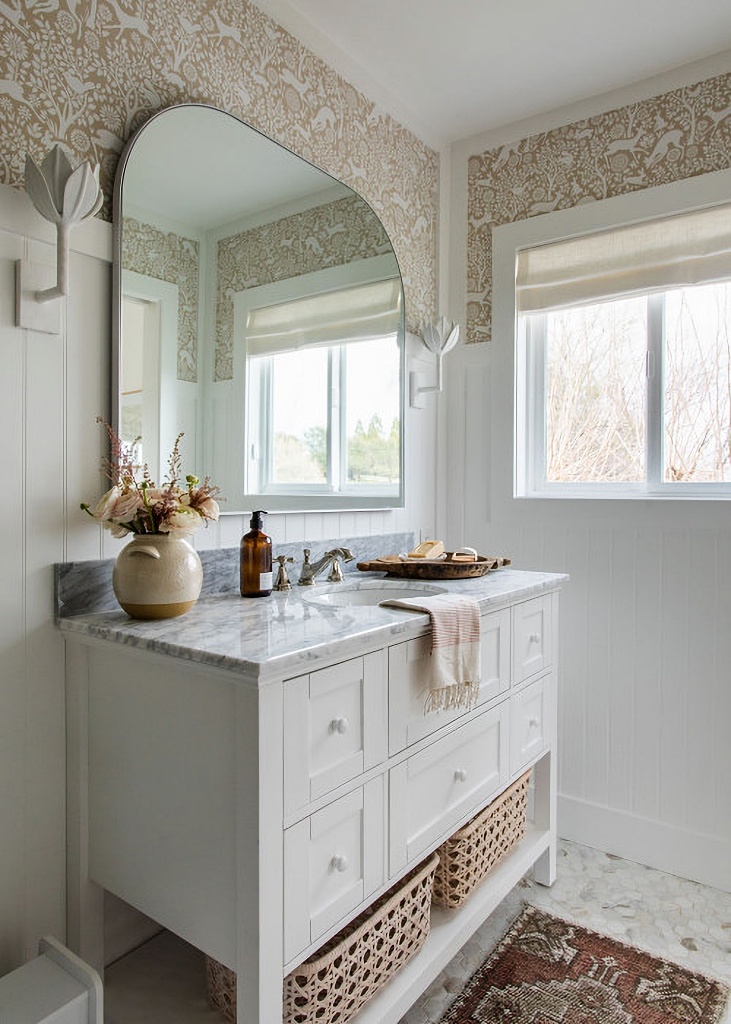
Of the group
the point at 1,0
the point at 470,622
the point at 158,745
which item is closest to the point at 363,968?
the point at 158,745

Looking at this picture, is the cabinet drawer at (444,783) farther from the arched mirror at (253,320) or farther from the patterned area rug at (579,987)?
the arched mirror at (253,320)

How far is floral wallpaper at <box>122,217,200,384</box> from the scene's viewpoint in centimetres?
148

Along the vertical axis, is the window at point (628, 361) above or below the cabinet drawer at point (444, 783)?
above

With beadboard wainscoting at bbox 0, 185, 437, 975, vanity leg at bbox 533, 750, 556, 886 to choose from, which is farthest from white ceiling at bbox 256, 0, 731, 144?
vanity leg at bbox 533, 750, 556, 886

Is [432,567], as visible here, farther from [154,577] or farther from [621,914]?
[621,914]

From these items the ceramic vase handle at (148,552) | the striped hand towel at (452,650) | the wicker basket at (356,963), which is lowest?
the wicker basket at (356,963)

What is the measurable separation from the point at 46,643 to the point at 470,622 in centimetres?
91

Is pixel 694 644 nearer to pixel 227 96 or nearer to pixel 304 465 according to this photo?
pixel 304 465

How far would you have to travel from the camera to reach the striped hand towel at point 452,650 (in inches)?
55.2

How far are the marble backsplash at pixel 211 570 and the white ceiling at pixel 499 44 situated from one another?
1518 millimetres

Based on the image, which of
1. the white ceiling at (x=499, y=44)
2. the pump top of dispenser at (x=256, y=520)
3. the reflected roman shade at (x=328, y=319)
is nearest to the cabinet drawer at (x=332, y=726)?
the pump top of dispenser at (x=256, y=520)

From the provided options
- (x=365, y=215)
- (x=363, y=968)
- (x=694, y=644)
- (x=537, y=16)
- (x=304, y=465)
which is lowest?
(x=363, y=968)

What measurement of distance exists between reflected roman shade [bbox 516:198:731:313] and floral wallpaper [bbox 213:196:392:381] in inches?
23.4

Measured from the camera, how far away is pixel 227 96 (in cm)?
172
